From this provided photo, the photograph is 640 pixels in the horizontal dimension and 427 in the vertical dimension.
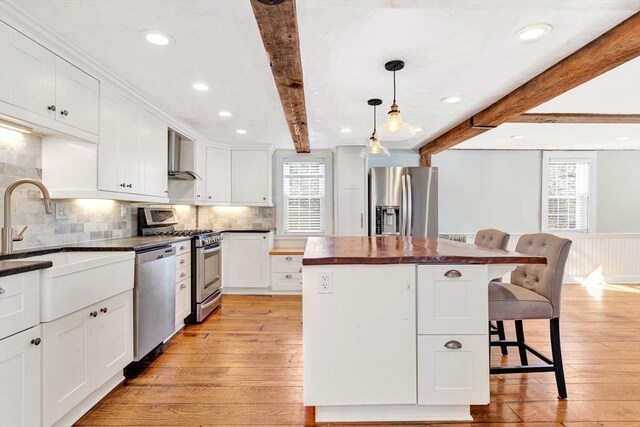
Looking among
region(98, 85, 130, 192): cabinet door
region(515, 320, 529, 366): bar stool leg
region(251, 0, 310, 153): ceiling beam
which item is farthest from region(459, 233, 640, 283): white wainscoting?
region(98, 85, 130, 192): cabinet door

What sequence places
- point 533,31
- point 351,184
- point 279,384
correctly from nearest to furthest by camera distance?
point 533,31 → point 279,384 → point 351,184

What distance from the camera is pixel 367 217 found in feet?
16.2

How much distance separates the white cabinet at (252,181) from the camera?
4.98m

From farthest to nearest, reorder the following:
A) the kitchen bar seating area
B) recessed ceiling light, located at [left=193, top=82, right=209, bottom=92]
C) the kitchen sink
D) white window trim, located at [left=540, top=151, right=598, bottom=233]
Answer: white window trim, located at [left=540, top=151, right=598, bottom=233], recessed ceiling light, located at [left=193, top=82, right=209, bottom=92], the kitchen bar seating area, the kitchen sink

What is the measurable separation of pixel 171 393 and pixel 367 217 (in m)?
3.44

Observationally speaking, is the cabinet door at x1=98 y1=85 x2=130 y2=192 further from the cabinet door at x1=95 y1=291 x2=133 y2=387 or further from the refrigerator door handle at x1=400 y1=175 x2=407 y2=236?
the refrigerator door handle at x1=400 y1=175 x2=407 y2=236

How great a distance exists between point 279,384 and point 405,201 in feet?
10.2

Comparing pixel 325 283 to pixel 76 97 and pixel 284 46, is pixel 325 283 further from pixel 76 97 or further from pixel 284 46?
pixel 76 97

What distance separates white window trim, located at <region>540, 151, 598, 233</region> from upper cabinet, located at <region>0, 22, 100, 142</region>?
6221 millimetres

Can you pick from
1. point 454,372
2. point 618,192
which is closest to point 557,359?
point 454,372

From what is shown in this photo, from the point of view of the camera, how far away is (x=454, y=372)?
184 cm

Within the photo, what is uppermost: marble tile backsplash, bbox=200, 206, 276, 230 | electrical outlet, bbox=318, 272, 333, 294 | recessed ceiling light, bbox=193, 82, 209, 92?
recessed ceiling light, bbox=193, 82, 209, 92

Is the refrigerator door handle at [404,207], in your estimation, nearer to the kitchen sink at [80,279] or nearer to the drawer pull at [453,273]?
the drawer pull at [453,273]

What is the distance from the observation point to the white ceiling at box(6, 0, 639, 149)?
1.70 metres
